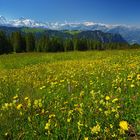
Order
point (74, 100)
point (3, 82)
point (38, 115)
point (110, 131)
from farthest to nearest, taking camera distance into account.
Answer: point (3, 82) → point (74, 100) → point (38, 115) → point (110, 131)

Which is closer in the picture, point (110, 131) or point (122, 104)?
point (110, 131)

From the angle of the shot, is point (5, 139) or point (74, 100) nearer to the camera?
point (5, 139)

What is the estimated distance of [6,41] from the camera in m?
121

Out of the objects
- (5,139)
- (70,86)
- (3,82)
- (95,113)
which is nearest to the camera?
(5,139)

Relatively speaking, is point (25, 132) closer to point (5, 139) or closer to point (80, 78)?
point (5, 139)

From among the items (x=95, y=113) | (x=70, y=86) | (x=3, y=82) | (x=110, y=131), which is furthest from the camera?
(x=3, y=82)

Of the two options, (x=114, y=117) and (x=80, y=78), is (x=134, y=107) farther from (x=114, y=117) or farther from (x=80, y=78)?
(x=80, y=78)

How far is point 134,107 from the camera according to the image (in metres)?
7.73

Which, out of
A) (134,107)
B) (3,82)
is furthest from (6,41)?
(134,107)

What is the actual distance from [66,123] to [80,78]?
18.7ft

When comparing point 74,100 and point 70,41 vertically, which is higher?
point 74,100

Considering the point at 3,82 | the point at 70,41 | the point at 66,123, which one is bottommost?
the point at 70,41

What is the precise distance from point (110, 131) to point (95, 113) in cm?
110

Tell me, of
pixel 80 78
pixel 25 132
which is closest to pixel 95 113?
pixel 25 132
